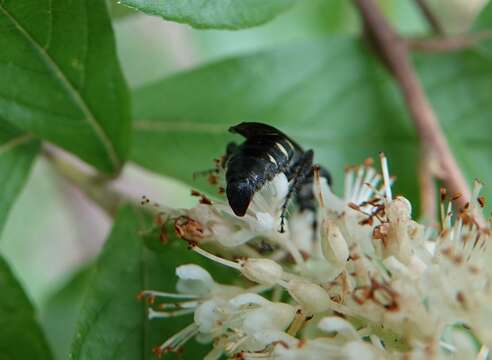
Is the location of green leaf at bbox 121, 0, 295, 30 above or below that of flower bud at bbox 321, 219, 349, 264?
above

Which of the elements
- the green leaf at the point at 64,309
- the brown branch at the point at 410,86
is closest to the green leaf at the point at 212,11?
the brown branch at the point at 410,86

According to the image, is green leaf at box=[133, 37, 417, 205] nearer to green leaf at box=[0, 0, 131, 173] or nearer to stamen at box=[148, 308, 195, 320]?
green leaf at box=[0, 0, 131, 173]

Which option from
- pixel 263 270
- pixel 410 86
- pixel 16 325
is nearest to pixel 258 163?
pixel 263 270

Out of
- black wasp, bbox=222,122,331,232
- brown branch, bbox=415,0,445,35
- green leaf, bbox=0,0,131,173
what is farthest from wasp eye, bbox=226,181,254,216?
brown branch, bbox=415,0,445,35

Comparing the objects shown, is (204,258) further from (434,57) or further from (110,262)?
(434,57)

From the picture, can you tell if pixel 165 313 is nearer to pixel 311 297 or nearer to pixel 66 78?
pixel 311 297

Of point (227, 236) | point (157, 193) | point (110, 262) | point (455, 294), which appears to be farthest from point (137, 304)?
point (157, 193)

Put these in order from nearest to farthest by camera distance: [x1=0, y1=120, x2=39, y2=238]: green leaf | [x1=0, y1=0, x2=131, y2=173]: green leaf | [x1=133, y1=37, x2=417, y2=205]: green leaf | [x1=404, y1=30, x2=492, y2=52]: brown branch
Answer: [x1=0, y1=0, x2=131, y2=173]: green leaf, [x1=0, y1=120, x2=39, y2=238]: green leaf, [x1=133, y1=37, x2=417, y2=205]: green leaf, [x1=404, y1=30, x2=492, y2=52]: brown branch

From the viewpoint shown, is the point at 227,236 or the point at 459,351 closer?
the point at 459,351
